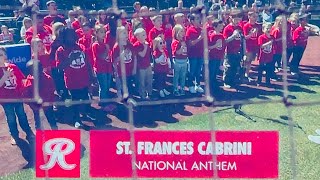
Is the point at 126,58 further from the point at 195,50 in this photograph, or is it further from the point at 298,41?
the point at 298,41

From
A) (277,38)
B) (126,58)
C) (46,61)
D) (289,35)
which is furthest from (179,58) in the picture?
(289,35)

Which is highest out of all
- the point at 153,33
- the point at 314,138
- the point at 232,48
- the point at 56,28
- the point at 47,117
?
the point at 56,28

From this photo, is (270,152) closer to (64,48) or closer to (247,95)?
(64,48)

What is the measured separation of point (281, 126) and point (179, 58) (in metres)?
0.61

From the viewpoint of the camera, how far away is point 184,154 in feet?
5.39

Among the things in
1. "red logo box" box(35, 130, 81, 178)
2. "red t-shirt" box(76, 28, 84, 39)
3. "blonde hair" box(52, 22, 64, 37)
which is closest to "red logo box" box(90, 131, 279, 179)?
"red logo box" box(35, 130, 81, 178)

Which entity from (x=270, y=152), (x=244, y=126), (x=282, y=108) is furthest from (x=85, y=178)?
(x=282, y=108)

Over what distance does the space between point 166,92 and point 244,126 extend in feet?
1.61

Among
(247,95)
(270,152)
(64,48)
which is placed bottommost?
(247,95)

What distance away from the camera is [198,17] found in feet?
9.34

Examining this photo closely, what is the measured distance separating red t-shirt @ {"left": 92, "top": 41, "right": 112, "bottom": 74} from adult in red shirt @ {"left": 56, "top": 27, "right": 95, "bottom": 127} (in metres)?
0.06

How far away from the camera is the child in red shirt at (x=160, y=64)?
2750mm

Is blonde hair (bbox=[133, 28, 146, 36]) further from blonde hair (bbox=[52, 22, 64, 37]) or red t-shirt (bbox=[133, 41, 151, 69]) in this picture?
blonde hair (bbox=[52, 22, 64, 37])

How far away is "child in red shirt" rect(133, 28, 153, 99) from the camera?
98.7 inches
